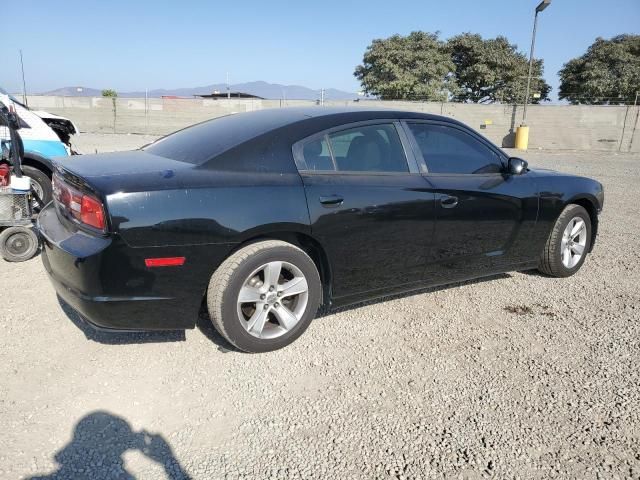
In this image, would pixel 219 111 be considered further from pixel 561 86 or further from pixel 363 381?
pixel 561 86

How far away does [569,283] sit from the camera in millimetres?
4414

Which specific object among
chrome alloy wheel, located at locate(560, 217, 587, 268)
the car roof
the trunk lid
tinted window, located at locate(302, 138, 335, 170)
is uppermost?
the car roof

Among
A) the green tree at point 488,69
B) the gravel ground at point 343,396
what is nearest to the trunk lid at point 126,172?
the gravel ground at point 343,396

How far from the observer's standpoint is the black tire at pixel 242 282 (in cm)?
277

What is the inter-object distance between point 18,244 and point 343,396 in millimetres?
3776

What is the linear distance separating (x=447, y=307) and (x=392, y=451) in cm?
181

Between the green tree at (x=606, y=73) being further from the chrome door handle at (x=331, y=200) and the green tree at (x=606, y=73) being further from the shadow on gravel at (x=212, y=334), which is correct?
the shadow on gravel at (x=212, y=334)

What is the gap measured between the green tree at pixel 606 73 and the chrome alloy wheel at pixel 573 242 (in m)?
40.5

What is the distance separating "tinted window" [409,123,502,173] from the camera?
141 inches

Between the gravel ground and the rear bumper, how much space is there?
1.11ft

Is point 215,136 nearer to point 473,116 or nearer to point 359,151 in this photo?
point 359,151

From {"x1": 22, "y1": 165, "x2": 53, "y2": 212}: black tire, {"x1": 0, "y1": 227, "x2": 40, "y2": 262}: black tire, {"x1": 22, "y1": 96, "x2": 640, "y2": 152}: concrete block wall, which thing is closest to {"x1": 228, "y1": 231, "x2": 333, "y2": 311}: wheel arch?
{"x1": 0, "y1": 227, "x2": 40, "y2": 262}: black tire

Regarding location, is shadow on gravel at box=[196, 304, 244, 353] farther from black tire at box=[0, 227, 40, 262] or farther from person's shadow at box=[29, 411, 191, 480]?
black tire at box=[0, 227, 40, 262]

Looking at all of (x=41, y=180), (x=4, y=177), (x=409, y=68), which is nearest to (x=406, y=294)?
(x=4, y=177)
